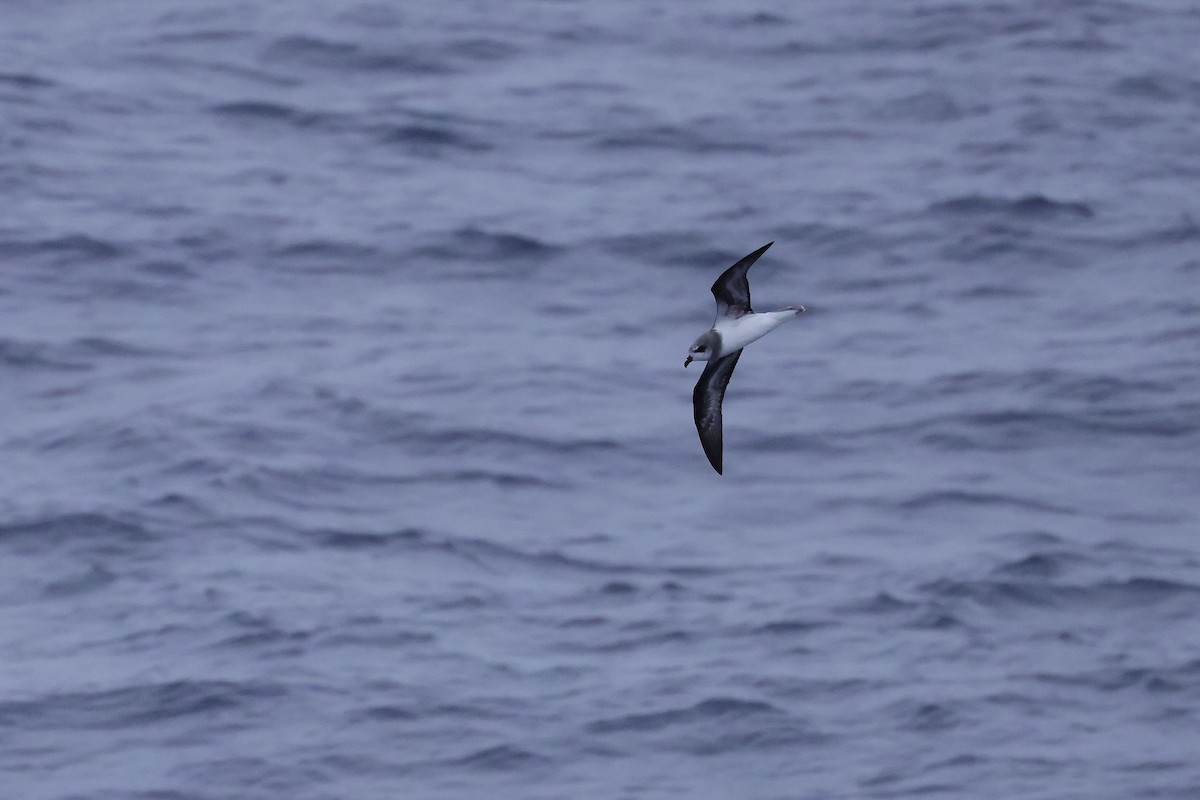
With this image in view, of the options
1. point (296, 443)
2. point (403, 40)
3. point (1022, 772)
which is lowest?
point (1022, 772)

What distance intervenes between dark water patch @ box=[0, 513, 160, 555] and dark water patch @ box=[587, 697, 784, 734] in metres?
4.06

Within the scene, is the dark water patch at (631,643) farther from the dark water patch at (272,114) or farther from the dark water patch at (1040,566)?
the dark water patch at (272,114)

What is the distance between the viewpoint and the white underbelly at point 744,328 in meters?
10.0

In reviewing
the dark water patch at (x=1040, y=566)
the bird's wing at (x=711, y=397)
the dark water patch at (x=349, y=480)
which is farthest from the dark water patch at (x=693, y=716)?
the bird's wing at (x=711, y=397)

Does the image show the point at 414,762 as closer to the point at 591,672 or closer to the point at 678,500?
the point at 591,672

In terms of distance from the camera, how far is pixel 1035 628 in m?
16.2

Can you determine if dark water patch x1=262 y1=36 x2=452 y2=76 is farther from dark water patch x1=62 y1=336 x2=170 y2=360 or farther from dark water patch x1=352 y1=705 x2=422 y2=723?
dark water patch x1=352 y1=705 x2=422 y2=723

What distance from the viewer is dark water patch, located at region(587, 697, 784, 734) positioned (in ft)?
48.4

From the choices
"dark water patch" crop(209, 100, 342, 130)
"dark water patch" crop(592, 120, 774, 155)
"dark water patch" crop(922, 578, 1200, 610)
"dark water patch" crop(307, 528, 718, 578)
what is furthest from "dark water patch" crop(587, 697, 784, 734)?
"dark water patch" crop(209, 100, 342, 130)

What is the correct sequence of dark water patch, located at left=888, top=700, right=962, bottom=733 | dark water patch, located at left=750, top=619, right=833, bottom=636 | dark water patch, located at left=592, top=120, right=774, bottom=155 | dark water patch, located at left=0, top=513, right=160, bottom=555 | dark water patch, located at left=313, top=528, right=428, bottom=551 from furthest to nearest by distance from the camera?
dark water patch, located at left=592, top=120, right=774, bottom=155, dark water patch, located at left=313, top=528, right=428, bottom=551, dark water patch, located at left=0, top=513, right=160, bottom=555, dark water patch, located at left=750, top=619, right=833, bottom=636, dark water patch, located at left=888, top=700, right=962, bottom=733

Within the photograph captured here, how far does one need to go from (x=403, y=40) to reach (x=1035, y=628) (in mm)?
13542

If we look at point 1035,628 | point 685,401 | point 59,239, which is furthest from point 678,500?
point 59,239

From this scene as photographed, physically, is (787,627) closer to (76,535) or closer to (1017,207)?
(76,535)

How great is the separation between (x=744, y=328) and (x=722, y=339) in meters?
0.12
